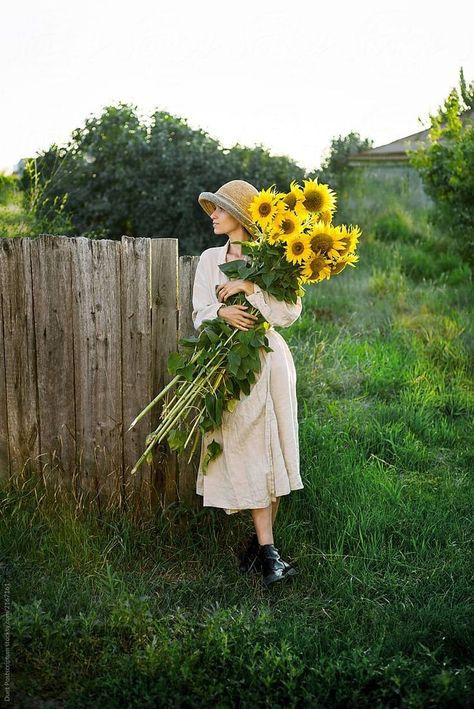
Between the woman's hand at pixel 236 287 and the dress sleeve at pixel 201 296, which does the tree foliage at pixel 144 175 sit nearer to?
the dress sleeve at pixel 201 296

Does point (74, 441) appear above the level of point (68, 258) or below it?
below

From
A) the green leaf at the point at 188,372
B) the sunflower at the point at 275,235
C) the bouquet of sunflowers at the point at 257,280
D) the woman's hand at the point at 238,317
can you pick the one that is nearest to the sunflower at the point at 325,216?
the bouquet of sunflowers at the point at 257,280

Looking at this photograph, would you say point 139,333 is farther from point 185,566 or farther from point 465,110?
point 465,110

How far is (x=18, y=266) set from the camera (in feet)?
14.7

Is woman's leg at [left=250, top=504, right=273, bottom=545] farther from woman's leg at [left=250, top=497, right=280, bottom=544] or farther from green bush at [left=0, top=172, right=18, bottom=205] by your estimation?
green bush at [left=0, top=172, right=18, bottom=205]

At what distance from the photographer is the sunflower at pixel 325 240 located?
382cm

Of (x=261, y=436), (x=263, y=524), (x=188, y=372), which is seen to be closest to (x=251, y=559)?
(x=263, y=524)

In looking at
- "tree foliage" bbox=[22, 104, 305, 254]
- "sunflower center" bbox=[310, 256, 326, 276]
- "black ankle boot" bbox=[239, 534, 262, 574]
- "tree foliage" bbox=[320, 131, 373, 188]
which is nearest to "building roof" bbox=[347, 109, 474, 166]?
"tree foliage" bbox=[320, 131, 373, 188]

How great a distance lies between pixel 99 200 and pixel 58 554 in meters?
7.95

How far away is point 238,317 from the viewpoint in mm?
4027

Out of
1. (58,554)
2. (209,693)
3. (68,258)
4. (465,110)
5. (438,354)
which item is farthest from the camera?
(465,110)

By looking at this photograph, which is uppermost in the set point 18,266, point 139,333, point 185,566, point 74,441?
point 18,266

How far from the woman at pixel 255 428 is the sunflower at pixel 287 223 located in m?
0.35

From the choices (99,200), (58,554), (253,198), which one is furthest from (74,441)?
(99,200)
